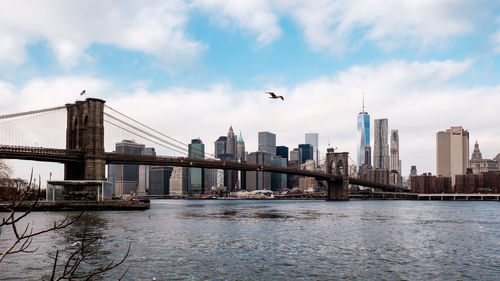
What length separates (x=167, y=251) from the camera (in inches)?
1230

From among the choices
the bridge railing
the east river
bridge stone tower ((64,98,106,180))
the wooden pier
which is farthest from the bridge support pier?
the east river

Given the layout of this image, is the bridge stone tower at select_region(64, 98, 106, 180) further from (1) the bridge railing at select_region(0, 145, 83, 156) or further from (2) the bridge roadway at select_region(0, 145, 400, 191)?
(1) the bridge railing at select_region(0, 145, 83, 156)

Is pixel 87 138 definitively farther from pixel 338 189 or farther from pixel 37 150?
pixel 338 189

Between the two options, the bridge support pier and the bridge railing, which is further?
the bridge support pier

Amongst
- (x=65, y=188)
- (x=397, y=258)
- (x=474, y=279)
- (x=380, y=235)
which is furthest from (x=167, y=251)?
(x=65, y=188)

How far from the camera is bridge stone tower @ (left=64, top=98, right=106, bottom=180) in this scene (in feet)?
304

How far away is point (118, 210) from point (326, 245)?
58.0 metres

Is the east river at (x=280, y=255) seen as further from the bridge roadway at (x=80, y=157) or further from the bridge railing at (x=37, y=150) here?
the bridge railing at (x=37, y=150)

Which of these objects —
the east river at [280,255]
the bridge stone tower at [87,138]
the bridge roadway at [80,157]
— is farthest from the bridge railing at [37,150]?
the east river at [280,255]

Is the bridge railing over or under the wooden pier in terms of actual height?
over

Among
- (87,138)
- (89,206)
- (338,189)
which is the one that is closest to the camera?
(89,206)

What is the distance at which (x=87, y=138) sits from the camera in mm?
94688

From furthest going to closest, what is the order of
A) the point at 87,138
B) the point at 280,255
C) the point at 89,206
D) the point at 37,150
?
the point at 87,138, the point at 37,150, the point at 89,206, the point at 280,255

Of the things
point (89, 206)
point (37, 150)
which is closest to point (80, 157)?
point (37, 150)
